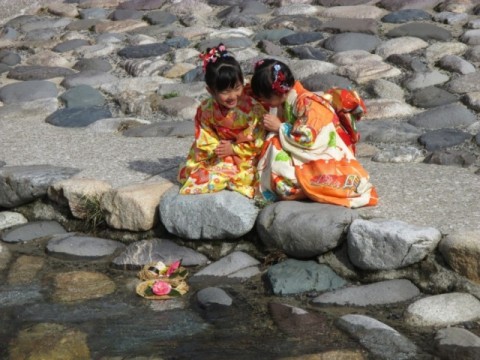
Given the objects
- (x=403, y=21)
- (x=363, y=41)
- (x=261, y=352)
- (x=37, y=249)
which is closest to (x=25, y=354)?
(x=261, y=352)

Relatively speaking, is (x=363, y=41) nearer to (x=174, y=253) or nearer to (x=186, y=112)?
(x=186, y=112)

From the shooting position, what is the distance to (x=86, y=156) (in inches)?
243

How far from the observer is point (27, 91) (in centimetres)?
777

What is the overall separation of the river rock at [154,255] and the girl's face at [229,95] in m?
0.84

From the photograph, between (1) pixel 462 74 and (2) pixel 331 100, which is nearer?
(2) pixel 331 100

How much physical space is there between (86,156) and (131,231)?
106 centimetres

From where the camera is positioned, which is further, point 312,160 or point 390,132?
point 390,132

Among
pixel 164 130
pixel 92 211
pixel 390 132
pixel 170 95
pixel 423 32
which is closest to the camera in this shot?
pixel 92 211

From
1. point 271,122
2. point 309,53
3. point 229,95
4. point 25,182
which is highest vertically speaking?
point 229,95

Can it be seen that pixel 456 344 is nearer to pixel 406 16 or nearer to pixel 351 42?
pixel 351 42

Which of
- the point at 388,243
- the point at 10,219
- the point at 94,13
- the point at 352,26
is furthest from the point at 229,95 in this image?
the point at 94,13

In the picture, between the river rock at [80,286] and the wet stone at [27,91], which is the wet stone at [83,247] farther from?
the wet stone at [27,91]

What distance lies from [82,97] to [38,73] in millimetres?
902

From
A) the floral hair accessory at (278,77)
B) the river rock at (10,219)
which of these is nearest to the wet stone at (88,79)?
the river rock at (10,219)
